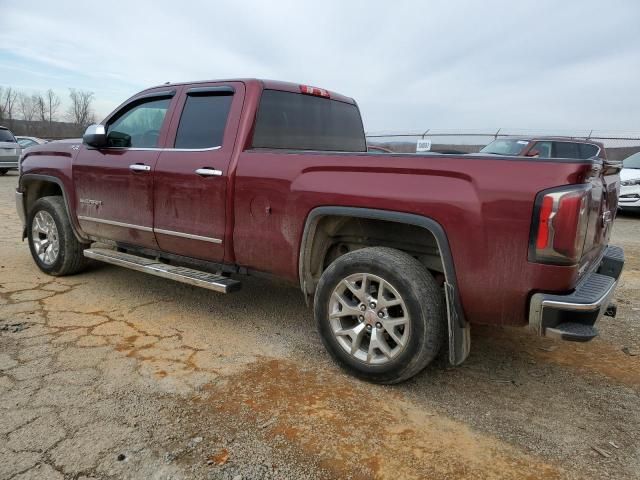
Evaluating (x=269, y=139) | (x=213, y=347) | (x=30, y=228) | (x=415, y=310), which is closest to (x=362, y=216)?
(x=415, y=310)

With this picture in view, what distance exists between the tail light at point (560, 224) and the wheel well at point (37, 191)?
495 cm

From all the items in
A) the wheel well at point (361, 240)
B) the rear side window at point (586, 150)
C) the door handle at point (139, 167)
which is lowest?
the wheel well at point (361, 240)

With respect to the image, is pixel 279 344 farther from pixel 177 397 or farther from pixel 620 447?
pixel 620 447

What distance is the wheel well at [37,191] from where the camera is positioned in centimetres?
548

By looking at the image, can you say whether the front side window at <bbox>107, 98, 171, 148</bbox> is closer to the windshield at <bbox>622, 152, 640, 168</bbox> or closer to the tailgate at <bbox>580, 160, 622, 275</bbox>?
the tailgate at <bbox>580, 160, 622, 275</bbox>

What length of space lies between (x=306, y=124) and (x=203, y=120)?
85 cm

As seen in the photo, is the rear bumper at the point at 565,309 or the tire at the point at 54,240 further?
the tire at the point at 54,240

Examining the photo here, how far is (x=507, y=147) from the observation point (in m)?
10.9

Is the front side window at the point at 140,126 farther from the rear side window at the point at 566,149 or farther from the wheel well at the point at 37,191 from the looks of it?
the rear side window at the point at 566,149

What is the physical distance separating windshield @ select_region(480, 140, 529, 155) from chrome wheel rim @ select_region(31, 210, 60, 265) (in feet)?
28.4

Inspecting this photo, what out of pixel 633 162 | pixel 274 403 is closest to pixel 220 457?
pixel 274 403

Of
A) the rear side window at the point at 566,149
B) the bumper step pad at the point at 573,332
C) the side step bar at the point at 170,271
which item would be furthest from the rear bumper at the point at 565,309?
the rear side window at the point at 566,149

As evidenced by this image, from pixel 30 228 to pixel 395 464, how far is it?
482 centimetres

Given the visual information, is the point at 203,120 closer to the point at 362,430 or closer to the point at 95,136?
the point at 95,136
